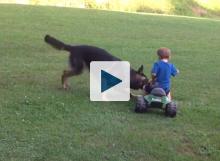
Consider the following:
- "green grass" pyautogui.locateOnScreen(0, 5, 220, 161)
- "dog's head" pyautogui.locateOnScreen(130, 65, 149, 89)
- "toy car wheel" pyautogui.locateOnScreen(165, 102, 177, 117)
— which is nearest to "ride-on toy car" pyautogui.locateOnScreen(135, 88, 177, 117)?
"toy car wheel" pyautogui.locateOnScreen(165, 102, 177, 117)

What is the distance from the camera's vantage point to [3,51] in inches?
500

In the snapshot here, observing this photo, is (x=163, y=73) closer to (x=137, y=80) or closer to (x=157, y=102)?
(x=157, y=102)

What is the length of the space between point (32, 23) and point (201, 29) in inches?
311
